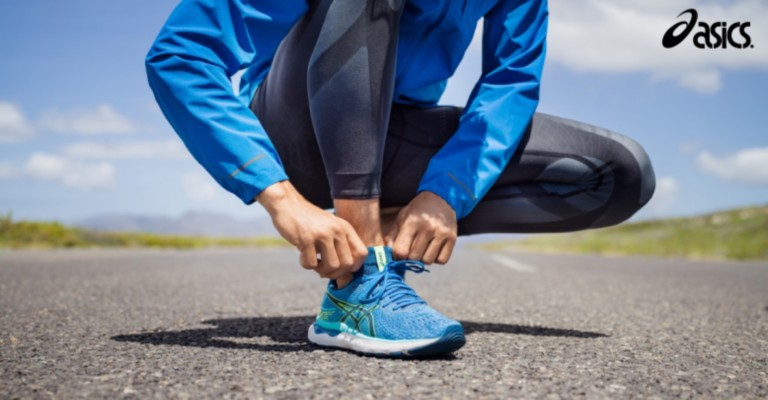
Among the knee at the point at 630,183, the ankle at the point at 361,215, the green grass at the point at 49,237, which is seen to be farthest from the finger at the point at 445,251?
the green grass at the point at 49,237

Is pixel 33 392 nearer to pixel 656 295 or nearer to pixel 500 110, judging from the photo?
pixel 500 110

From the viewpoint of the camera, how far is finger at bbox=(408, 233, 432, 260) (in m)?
1.82

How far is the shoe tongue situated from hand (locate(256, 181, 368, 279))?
0.15 m

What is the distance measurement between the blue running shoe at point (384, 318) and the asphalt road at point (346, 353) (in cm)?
5

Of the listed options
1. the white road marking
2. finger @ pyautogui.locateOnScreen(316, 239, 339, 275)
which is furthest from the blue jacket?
the white road marking

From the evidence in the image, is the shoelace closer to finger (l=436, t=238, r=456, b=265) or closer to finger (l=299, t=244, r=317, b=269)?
finger (l=436, t=238, r=456, b=265)

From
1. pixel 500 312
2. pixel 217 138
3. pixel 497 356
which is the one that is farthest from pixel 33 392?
pixel 500 312

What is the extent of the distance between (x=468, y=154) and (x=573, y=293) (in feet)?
9.12

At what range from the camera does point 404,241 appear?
1814 mm

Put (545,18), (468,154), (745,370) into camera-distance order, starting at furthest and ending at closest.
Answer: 1. (545,18)
2. (468,154)
3. (745,370)

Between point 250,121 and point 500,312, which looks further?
point 500,312

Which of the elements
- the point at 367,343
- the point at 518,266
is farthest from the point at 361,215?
the point at 518,266

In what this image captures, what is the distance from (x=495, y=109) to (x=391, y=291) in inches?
29.5

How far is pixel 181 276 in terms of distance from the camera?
5.48 meters
